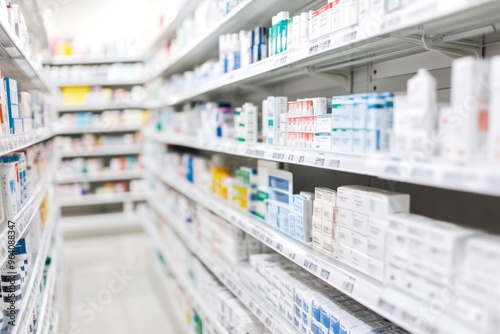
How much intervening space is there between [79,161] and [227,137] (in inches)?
197

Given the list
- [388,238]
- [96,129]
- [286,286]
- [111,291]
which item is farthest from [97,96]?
[388,238]

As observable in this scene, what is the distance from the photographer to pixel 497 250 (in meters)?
0.98

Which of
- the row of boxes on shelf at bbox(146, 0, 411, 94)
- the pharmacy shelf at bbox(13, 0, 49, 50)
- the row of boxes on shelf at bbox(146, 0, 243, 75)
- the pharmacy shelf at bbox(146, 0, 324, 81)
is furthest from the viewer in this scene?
the pharmacy shelf at bbox(13, 0, 49, 50)

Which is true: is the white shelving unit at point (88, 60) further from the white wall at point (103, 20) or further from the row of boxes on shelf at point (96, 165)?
the row of boxes on shelf at point (96, 165)

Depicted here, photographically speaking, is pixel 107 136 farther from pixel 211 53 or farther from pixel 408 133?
pixel 408 133

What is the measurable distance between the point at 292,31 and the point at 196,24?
5.98 feet

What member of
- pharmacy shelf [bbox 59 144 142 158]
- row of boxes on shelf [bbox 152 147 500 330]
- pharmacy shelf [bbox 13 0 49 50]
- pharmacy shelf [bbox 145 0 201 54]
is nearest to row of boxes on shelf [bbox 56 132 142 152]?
pharmacy shelf [bbox 59 144 142 158]

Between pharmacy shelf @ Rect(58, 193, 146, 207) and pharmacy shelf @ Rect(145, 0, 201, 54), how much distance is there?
9.37ft

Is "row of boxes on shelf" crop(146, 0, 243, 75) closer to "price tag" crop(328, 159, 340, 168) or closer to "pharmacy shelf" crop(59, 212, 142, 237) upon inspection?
"price tag" crop(328, 159, 340, 168)

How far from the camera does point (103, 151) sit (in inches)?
293

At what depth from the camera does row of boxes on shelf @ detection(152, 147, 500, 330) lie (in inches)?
41.1

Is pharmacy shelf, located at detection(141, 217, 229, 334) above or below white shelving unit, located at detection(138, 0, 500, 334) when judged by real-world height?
below

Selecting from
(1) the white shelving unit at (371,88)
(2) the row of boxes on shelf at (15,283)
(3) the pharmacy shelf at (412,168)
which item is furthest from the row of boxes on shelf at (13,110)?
(3) the pharmacy shelf at (412,168)

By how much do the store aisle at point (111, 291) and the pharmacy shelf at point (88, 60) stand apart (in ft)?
9.90
